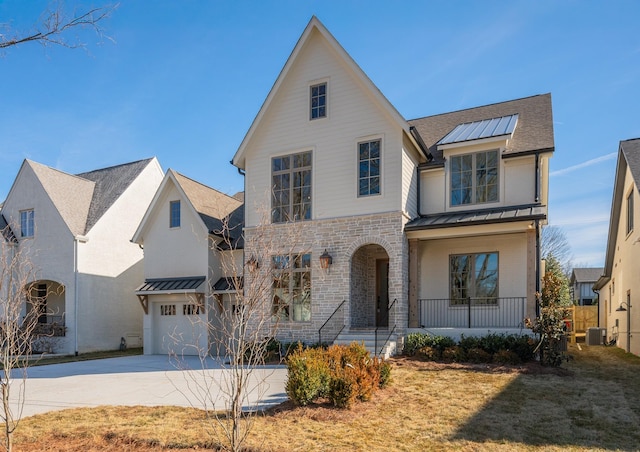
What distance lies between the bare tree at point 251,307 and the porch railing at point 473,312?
13.3 feet

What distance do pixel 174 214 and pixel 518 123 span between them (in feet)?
45.0

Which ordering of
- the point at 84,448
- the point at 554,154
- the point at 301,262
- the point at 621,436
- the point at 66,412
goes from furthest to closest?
the point at 301,262 < the point at 554,154 < the point at 66,412 < the point at 621,436 < the point at 84,448

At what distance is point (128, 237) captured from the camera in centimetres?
2198

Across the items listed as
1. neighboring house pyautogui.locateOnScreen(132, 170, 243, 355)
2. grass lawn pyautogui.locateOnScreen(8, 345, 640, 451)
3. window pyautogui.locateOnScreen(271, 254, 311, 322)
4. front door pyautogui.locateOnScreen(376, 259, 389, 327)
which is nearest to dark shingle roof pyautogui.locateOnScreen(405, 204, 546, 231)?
front door pyautogui.locateOnScreen(376, 259, 389, 327)

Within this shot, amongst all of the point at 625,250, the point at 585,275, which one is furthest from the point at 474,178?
the point at 585,275

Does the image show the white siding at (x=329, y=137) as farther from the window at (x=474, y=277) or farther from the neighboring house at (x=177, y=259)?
the window at (x=474, y=277)

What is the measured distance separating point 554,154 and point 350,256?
6.99 metres

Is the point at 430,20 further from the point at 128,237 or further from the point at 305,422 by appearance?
the point at 128,237

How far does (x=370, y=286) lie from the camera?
15969mm

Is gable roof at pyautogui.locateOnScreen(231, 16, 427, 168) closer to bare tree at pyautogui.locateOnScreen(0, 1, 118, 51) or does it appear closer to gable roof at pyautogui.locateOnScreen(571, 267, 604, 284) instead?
bare tree at pyautogui.locateOnScreen(0, 1, 118, 51)

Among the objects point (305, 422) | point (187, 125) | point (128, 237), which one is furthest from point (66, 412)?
point (128, 237)

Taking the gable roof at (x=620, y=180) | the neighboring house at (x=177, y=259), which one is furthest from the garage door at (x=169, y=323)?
the gable roof at (x=620, y=180)

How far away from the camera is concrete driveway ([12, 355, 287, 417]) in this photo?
27.0 ft

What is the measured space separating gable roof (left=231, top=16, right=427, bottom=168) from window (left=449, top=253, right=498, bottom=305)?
3.94 metres
